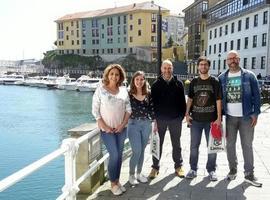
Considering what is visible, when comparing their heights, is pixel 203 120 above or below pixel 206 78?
below

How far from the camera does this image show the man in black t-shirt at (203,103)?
5.99 metres

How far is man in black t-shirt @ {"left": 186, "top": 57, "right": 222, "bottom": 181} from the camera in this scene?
19.6 feet

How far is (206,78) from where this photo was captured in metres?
6.01

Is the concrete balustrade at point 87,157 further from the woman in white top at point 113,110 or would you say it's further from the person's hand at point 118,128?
the person's hand at point 118,128

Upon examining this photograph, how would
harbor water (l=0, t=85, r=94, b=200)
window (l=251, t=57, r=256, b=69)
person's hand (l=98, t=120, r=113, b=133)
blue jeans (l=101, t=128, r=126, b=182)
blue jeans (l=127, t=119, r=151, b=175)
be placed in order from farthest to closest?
window (l=251, t=57, r=256, b=69), harbor water (l=0, t=85, r=94, b=200), blue jeans (l=127, t=119, r=151, b=175), blue jeans (l=101, t=128, r=126, b=182), person's hand (l=98, t=120, r=113, b=133)

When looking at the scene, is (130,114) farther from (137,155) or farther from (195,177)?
(195,177)

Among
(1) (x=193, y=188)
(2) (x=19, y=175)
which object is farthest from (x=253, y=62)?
(2) (x=19, y=175)

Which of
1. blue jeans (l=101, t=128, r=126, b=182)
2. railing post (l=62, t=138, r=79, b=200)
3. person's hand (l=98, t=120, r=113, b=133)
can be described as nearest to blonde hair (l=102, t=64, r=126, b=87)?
person's hand (l=98, t=120, r=113, b=133)

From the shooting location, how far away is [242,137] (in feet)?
20.0

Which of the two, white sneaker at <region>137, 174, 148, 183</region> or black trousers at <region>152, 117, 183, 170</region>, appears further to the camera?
black trousers at <region>152, 117, 183, 170</region>

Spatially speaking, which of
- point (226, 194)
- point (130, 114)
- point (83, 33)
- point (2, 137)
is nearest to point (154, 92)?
point (130, 114)

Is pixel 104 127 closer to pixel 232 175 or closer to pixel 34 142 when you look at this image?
pixel 232 175

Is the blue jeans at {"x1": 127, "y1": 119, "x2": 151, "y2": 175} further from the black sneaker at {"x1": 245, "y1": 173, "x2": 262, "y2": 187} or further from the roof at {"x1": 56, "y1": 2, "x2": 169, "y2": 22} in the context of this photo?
the roof at {"x1": 56, "y1": 2, "x2": 169, "y2": 22}

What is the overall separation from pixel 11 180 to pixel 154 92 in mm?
3298
